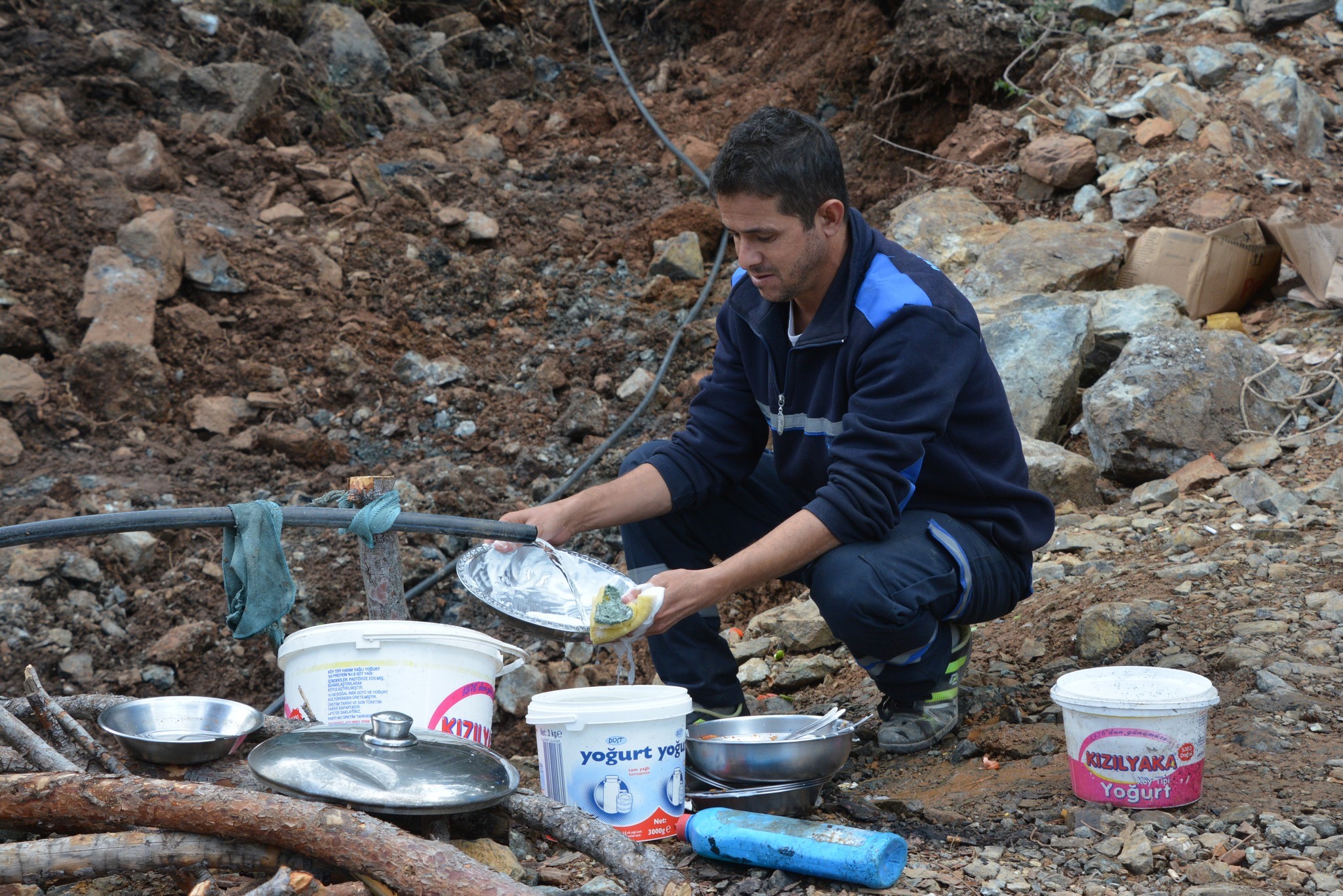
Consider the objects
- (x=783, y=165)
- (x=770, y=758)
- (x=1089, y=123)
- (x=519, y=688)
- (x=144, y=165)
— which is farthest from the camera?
(x=144, y=165)

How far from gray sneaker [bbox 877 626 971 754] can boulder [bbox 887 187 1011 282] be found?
311 centimetres

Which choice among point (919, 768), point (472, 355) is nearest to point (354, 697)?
point (919, 768)

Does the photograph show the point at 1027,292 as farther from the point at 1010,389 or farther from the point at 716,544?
the point at 716,544

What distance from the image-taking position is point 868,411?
2.40 metres

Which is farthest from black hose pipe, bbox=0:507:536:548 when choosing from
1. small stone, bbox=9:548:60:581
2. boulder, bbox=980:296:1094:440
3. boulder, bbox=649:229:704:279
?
boulder, bbox=649:229:704:279

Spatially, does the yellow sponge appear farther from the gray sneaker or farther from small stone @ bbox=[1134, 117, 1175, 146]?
small stone @ bbox=[1134, 117, 1175, 146]

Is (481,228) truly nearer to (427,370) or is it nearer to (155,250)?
(427,370)

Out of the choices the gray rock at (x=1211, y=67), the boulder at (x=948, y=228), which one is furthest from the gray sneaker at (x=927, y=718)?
the gray rock at (x=1211, y=67)

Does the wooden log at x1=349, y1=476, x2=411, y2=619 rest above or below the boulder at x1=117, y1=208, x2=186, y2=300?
below

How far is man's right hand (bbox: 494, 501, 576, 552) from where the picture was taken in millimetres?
2594

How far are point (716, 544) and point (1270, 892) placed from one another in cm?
149

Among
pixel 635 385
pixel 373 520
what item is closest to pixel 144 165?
pixel 635 385

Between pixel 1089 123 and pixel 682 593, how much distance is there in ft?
15.0

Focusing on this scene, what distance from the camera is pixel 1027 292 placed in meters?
4.95
